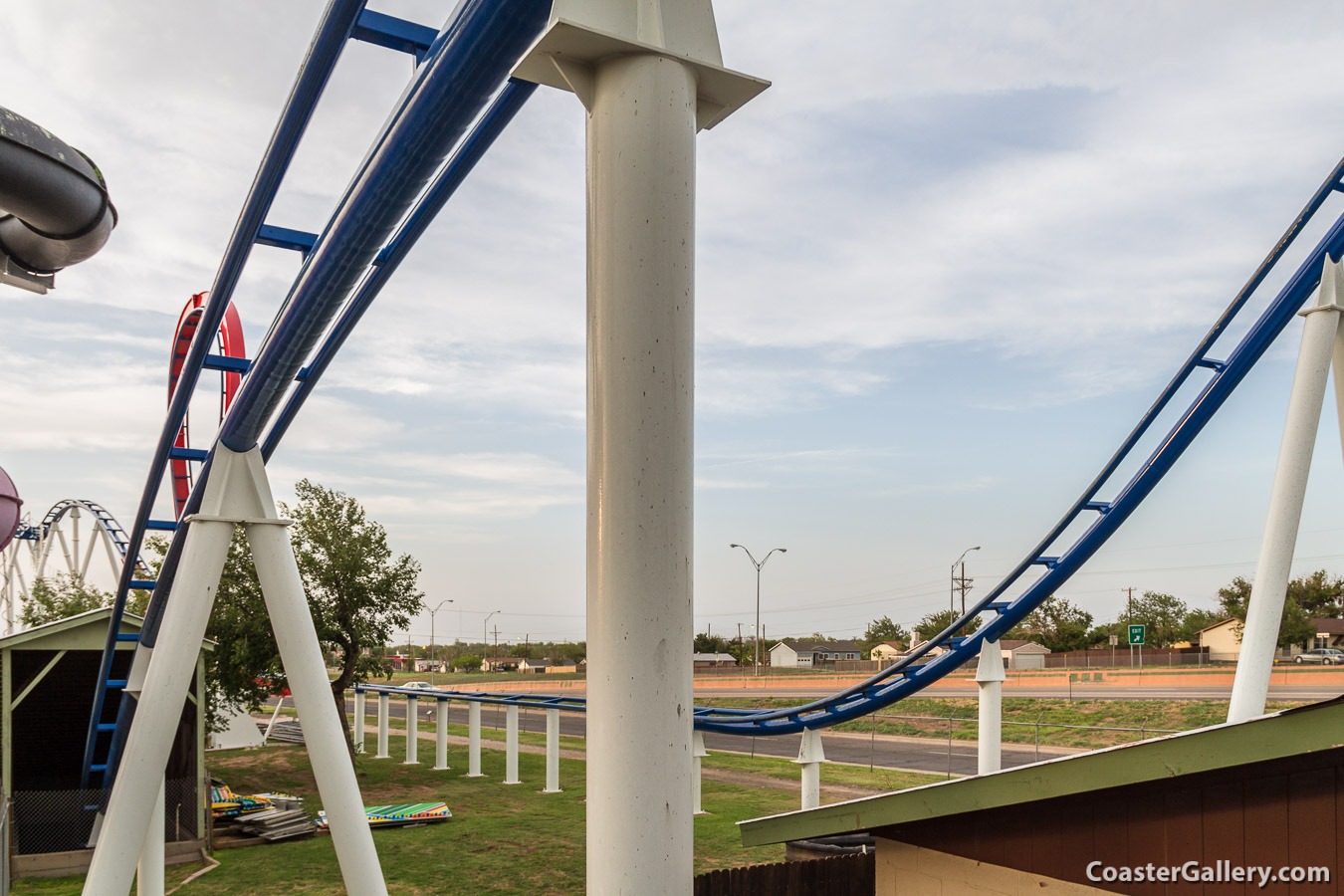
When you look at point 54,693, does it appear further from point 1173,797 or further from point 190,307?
point 1173,797

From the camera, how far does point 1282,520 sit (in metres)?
9.00

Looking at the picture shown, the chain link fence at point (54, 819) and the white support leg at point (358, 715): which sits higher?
the chain link fence at point (54, 819)

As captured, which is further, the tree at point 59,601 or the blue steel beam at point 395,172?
the tree at point 59,601

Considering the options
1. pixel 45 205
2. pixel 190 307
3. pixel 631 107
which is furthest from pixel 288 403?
pixel 631 107

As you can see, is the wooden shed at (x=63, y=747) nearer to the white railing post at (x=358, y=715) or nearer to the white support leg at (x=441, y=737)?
the white support leg at (x=441, y=737)

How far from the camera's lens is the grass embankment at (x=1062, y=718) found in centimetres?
3266

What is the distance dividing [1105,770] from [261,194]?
667 cm

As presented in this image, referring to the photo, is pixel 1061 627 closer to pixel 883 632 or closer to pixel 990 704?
pixel 883 632

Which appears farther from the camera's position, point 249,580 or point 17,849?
point 249,580

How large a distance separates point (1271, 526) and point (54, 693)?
24346 mm

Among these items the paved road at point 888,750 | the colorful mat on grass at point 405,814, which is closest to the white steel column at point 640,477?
the colorful mat on grass at point 405,814

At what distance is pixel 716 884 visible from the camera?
8.74m

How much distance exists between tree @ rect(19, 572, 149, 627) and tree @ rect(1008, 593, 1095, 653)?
62608 mm

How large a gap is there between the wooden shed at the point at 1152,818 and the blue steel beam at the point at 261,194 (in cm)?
553
